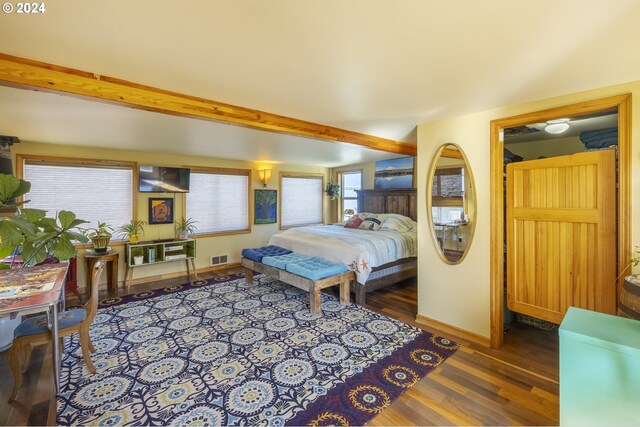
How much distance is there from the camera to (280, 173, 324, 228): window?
6.63 meters

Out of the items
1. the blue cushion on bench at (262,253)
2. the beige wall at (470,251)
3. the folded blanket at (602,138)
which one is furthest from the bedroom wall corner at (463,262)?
the blue cushion on bench at (262,253)

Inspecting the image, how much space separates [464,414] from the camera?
6.04 ft

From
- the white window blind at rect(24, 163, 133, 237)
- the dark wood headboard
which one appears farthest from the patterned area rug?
the dark wood headboard

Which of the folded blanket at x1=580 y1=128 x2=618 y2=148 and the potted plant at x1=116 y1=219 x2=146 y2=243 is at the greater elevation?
the folded blanket at x1=580 y1=128 x2=618 y2=148

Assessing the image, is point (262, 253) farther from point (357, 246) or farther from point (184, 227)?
point (184, 227)

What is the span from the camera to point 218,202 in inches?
223

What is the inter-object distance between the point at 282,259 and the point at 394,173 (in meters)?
3.12

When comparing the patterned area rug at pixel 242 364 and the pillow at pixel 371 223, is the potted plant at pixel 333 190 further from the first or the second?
the patterned area rug at pixel 242 364

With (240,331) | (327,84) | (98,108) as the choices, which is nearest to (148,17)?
(327,84)

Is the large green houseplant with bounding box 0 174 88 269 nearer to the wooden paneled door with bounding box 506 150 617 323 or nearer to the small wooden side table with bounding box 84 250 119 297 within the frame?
the small wooden side table with bounding box 84 250 119 297

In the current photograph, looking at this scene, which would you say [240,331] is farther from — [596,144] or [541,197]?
[596,144]

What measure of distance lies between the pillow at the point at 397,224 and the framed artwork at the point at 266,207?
2.55 m

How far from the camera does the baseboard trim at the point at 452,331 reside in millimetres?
2734

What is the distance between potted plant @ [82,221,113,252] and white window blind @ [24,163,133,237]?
3.5 inches
